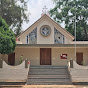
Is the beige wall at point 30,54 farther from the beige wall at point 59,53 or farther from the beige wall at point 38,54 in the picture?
the beige wall at point 59,53

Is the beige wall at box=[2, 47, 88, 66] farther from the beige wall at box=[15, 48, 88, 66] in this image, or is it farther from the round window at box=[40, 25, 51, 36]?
the round window at box=[40, 25, 51, 36]

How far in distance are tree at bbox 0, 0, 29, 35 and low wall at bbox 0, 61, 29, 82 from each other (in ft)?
41.6

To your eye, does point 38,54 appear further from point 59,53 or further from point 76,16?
point 76,16

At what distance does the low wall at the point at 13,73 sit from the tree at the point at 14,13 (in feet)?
41.6

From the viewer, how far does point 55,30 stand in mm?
18781

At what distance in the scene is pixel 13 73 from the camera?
15078 millimetres

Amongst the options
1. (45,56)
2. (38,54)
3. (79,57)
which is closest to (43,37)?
(38,54)

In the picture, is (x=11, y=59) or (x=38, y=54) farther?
(x=11, y=59)

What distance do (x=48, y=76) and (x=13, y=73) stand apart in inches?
128

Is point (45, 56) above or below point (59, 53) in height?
below

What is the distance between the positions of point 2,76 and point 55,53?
6.66 m

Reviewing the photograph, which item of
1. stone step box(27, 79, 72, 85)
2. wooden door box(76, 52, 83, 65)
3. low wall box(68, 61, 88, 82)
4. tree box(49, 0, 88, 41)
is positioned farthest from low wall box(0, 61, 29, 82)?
tree box(49, 0, 88, 41)

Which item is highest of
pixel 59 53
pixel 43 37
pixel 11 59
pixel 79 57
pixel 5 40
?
pixel 43 37

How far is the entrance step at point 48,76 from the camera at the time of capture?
14367 millimetres
